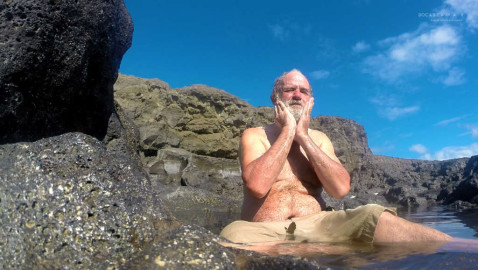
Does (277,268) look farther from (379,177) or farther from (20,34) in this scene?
(379,177)

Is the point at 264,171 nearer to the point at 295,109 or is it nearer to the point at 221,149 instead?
the point at 295,109

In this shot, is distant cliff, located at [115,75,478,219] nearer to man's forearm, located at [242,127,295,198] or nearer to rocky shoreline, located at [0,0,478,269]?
rocky shoreline, located at [0,0,478,269]

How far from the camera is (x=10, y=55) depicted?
2.62 metres

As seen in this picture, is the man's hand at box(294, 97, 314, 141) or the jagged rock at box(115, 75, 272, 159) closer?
the man's hand at box(294, 97, 314, 141)

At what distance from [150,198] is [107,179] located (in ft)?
0.79

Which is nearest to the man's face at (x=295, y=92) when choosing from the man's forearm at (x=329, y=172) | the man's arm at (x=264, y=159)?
the man's arm at (x=264, y=159)

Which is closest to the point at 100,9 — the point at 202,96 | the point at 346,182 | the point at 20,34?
the point at 20,34

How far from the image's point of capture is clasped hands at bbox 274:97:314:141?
3.58m

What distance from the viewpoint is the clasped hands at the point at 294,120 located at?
3.58 meters

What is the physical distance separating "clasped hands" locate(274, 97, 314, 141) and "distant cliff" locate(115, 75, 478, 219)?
6.91 metres

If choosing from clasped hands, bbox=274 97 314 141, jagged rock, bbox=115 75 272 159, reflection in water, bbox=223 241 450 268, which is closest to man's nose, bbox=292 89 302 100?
clasped hands, bbox=274 97 314 141

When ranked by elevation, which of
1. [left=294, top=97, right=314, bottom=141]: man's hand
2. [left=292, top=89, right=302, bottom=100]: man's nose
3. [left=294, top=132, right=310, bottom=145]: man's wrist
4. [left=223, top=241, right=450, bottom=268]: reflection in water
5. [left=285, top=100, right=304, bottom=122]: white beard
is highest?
[left=292, top=89, right=302, bottom=100]: man's nose

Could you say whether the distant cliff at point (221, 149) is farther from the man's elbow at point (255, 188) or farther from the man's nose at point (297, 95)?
the man's elbow at point (255, 188)

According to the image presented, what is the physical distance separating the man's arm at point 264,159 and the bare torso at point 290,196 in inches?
7.4
